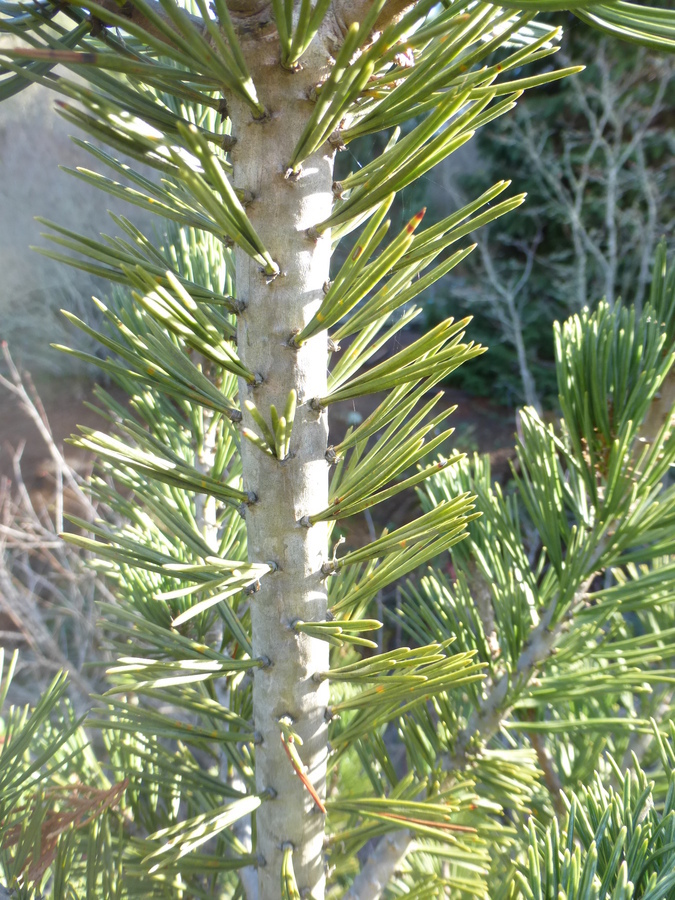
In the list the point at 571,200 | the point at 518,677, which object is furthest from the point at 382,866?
the point at 571,200

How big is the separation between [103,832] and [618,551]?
344mm

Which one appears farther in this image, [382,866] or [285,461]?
[382,866]

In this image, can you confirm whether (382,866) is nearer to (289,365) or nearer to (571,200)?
(289,365)

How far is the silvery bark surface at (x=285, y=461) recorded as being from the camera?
236mm

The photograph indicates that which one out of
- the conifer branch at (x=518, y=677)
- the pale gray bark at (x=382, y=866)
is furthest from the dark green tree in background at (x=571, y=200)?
the pale gray bark at (x=382, y=866)

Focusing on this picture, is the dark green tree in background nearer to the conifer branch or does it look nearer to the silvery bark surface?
the conifer branch

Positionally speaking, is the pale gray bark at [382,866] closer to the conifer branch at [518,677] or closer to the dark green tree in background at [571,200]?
the conifer branch at [518,677]

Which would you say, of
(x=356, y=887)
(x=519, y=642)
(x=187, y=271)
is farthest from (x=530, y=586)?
(x=187, y=271)

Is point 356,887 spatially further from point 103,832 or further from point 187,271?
point 187,271

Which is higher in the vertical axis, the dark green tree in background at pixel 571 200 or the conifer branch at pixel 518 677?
the dark green tree in background at pixel 571 200

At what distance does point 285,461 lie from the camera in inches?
10.5

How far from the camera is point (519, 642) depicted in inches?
17.3

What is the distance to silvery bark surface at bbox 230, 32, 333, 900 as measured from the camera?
24 centimetres

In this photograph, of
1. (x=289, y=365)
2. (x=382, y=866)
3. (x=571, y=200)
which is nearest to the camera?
(x=289, y=365)
